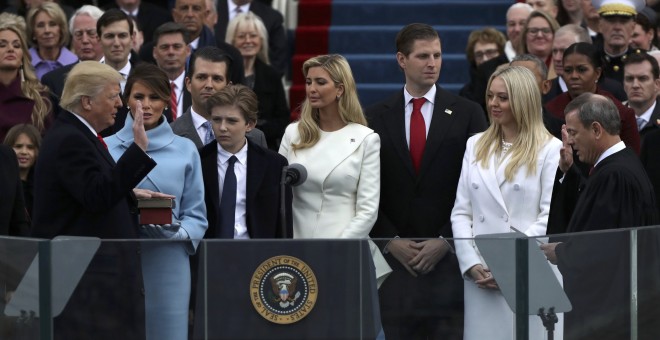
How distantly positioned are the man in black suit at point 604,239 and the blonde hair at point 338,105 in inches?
49.1

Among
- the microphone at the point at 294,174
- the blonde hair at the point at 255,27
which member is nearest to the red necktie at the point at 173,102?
the blonde hair at the point at 255,27

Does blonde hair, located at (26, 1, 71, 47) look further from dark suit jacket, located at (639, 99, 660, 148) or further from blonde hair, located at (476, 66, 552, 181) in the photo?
blonde hair, located at (476, 66, 552, 181)

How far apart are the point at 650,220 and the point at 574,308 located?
991 mm

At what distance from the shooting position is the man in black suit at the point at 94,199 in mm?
7012

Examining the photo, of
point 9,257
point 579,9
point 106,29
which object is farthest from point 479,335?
point 579,9

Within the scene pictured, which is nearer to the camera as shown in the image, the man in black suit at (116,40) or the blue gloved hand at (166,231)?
the blue gloved hand at (166,231)

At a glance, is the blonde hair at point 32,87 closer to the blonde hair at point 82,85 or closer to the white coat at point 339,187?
the white coat at point 339,187

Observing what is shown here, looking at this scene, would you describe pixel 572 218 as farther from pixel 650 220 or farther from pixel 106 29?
pixel 106 29

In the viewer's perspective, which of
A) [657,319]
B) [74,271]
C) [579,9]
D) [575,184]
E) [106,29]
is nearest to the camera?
[74,271]

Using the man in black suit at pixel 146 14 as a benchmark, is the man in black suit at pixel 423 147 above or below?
below

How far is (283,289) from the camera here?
700 centimetres

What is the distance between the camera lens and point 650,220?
7887 mm

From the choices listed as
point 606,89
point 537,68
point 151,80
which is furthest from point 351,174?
point 606,89

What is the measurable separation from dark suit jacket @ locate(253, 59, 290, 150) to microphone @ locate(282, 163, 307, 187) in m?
3.40
